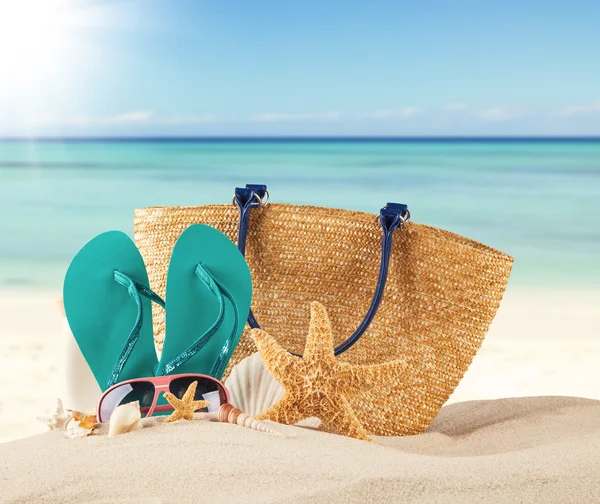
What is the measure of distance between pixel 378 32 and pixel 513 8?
4.60ft

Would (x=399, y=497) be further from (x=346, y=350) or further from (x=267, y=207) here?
(x=267, y=207)

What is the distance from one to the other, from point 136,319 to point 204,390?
0.16m

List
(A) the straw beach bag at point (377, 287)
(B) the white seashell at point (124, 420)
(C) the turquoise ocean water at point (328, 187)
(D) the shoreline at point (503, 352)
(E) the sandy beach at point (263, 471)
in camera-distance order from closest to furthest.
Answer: (E) the sandy beach at point (263, 471), (B) the white seashell at point (124, 420), (A) the straw beach bag at point (377, 287), (D) the shoreline at point (503, 352), (C) the turquoise ocean water at point (328, 187)

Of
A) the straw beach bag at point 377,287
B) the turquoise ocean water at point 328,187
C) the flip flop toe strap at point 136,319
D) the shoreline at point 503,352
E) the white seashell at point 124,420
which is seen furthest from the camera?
the turquoise ocean water at point 328,187

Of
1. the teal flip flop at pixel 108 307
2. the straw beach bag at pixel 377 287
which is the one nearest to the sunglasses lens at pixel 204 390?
the teal flip flop at pixel 108 307

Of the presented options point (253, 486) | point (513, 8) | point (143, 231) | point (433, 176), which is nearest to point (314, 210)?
point (143, 231)

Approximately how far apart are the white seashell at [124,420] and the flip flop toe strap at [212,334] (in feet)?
0.41

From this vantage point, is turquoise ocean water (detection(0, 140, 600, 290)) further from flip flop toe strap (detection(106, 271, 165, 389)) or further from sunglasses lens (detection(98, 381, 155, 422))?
sunglasses lens (detection(98, 381, 155, 422))

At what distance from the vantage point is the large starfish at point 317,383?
3.28 feet

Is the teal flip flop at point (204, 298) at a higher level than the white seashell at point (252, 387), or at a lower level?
higher

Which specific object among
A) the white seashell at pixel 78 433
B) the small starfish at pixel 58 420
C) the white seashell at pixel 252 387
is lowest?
the white seashell at pixel 252 387

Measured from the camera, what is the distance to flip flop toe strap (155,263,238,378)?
0.97 m

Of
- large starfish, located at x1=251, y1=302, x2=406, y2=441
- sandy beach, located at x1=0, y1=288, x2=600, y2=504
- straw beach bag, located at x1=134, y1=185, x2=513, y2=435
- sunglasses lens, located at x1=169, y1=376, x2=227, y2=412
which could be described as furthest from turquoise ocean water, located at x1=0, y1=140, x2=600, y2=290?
sunglasses lens, located at x1=169, y1=376, x2=227, y2=412

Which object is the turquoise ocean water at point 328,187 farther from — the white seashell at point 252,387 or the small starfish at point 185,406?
the small starfish at point 185,406
